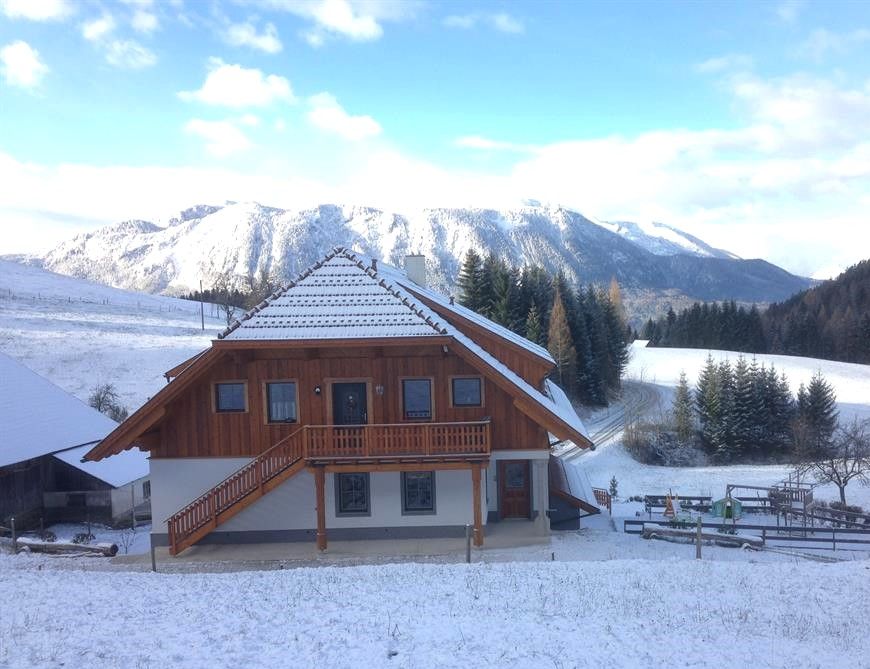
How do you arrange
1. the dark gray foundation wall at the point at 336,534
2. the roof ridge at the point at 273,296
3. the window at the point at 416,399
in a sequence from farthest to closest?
the window at the point at 416,399, the dark gray foundation wall at the point at 336,534, the roof ridge at the point at 273,296

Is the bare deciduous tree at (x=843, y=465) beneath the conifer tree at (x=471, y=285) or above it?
beneath

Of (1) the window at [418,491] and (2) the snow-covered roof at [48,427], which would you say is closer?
(1) the window at [418,491]

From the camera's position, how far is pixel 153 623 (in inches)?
391

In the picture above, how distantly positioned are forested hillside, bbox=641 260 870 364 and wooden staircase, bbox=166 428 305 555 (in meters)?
105

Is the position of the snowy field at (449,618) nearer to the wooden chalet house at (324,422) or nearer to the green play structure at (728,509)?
the wooden chalet house at (324,422)

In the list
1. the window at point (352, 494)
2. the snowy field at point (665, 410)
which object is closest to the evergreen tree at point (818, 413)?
the snowy field at point (665, 410)

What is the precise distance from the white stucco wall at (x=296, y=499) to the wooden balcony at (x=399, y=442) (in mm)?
1541

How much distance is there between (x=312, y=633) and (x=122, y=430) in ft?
34.9

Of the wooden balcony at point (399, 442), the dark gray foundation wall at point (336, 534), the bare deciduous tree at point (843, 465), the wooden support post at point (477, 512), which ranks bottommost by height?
the bare deciduous tree at point (843, 465)

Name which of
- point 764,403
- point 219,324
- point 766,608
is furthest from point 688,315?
point 766,608

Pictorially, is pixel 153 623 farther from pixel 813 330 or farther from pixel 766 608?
pixel 813 330

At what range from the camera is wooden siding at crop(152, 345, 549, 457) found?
1809 centimetres

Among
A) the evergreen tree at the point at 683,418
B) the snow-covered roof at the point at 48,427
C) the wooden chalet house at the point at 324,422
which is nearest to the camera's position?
the wooden chalet house at the point at 324,422

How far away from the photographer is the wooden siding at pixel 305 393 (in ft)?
59.4
